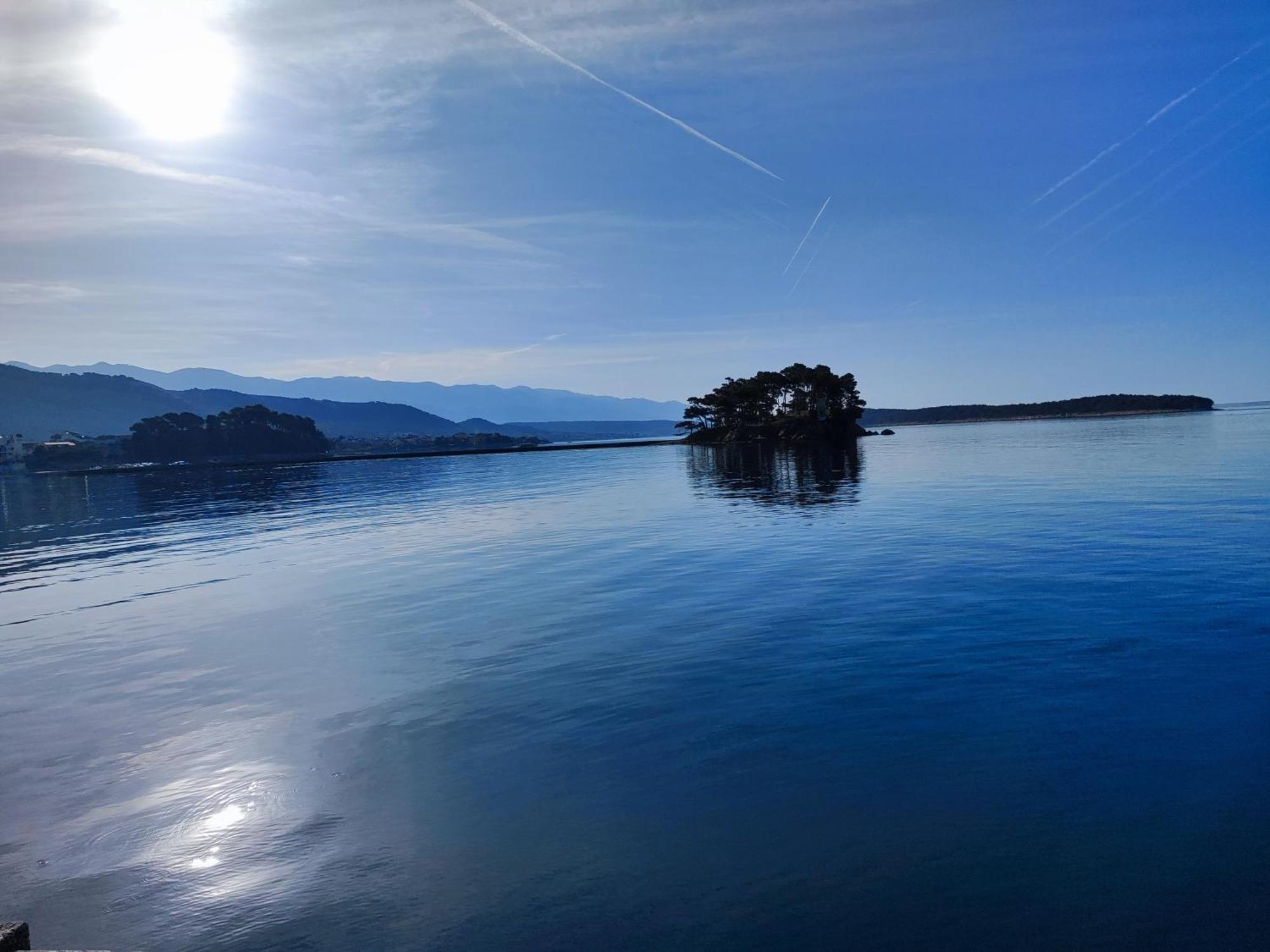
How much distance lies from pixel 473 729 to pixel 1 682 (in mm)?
16163

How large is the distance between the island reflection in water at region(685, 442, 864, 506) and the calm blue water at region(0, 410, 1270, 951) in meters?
25.9

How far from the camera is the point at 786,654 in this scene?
17.7 meters

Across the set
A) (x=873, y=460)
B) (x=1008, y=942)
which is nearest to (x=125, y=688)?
(x=1008, y=942)

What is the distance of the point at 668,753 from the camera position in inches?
490

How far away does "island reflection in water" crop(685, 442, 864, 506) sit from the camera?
59.4 metres

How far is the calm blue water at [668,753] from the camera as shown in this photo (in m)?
8.30

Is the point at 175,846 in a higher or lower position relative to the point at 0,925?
lower

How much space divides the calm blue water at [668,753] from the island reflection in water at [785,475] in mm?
25924

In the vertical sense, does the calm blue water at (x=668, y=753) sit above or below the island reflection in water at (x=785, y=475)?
above

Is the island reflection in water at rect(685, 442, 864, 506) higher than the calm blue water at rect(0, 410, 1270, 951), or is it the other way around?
the calm blue water at rect(0, 410, 1270, 951)

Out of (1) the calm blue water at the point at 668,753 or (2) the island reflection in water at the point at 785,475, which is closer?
(1) the calm blue water at the point at 668,753

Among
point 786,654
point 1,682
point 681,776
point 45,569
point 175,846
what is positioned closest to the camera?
point 175,846

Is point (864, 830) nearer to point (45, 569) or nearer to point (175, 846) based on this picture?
point (175, 846)

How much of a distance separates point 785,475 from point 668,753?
7618 centimetres
